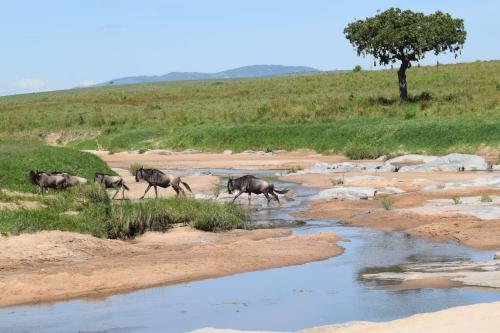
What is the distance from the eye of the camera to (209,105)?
82875 mm

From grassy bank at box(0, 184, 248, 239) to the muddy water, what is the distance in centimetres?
514

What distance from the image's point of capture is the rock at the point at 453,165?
38.7m

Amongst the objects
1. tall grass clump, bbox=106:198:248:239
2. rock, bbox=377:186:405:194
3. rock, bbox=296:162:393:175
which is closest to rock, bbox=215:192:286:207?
rock, bbox=377:186:405:194

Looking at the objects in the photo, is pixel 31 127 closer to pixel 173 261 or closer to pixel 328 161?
pixel 328 161

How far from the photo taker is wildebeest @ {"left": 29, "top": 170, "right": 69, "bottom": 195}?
29266 mm

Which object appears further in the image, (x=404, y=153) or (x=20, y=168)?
(x=404, y=153)

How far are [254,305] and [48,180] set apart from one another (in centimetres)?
1660

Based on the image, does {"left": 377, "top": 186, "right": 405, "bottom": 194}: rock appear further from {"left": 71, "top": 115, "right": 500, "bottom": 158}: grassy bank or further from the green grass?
{"left": 71, "top": 115, "right": 500, "bottom": 158}: grassy bank

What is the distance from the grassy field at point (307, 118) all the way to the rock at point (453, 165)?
6920mm

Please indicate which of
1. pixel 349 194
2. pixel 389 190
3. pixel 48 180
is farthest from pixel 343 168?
pixel 48 180

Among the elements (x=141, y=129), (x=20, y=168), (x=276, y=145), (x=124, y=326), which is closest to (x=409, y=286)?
(x=124, y=326)

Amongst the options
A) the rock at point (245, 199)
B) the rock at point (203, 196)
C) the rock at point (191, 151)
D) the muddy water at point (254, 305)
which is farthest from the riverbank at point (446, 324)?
the rock at point (191, 151)

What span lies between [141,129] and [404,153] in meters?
28.0

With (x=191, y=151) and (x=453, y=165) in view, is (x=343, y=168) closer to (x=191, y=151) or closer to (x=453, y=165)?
(x=453, y=165)
